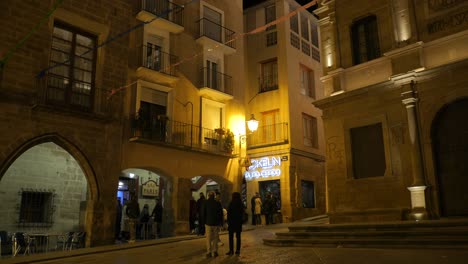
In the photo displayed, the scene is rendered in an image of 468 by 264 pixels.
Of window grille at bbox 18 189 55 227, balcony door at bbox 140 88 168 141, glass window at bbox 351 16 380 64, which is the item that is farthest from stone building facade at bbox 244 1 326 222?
window grille at bbox 18 189 55 227

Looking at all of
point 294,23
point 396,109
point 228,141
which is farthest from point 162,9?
point 396,109

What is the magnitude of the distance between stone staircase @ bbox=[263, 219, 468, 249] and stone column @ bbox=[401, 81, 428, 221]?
4.03 feet

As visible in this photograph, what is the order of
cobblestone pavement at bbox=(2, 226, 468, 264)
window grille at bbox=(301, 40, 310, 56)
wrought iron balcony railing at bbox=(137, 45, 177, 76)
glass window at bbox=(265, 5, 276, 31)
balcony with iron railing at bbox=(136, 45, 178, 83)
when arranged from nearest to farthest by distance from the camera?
cobblestone pavement at bbox=(2, 226, 468, 264)
balcony with iron railing at bbox=(136, 45, 178, 83)
wrought iron balcony railing at bbox=(137, 45, 177, 76)
glass window at bbox=(265, 5, 276, 31)
window grille at bbox=(301, 40, 310, 56)

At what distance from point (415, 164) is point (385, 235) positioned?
2960 mm

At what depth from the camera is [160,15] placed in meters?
A: 17.7

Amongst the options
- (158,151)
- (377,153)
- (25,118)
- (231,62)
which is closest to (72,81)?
(25,118)

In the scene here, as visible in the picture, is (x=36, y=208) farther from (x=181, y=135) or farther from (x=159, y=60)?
(x=159, y=60)

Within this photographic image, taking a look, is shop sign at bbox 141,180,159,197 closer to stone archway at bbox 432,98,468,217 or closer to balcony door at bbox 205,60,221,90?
balcony door at bbox 205,60,221,90

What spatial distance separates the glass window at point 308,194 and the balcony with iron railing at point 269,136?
282 cm

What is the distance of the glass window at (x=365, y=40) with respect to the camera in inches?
566

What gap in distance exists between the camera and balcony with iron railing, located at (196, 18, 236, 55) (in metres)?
20.3

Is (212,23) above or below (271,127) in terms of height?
above

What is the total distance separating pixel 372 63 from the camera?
45.9 ft

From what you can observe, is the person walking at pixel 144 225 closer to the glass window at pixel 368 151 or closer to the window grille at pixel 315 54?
the glass window at pixel 368 151
